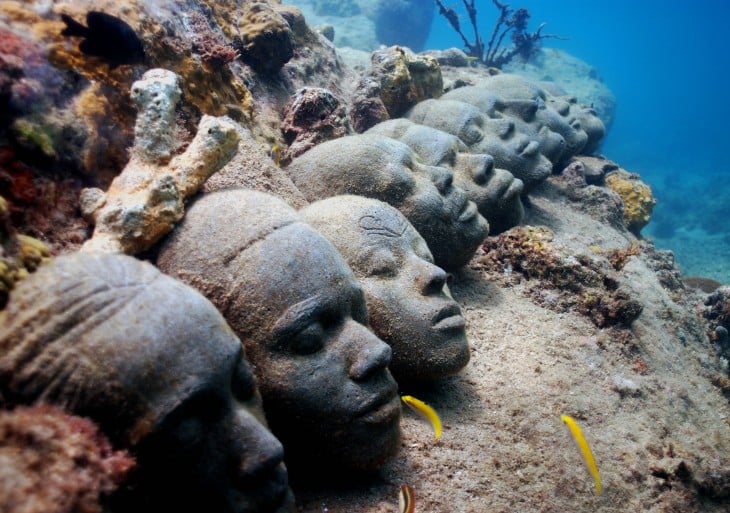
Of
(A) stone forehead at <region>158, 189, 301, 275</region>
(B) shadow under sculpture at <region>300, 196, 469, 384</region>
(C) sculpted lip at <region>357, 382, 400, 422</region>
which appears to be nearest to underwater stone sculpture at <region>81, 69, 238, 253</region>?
(A) stone forehead at <region>158, 189, 301, 275</region>

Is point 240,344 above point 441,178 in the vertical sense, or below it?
below

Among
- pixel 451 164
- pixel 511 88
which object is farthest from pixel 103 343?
pixel 511 88

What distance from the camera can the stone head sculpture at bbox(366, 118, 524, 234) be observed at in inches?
219

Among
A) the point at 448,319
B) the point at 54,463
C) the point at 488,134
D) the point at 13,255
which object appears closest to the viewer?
the point at 54,463

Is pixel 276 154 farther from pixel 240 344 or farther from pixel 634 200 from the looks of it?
pixel 634 200

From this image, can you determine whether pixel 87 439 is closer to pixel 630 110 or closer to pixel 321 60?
pixel 321 60

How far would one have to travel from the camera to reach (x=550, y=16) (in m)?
→ 124

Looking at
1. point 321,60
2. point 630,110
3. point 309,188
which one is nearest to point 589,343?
point 309,188

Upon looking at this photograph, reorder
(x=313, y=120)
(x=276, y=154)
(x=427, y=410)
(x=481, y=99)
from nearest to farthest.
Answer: (x=427, y=410) → (x=276, y=154) → (x=313, y=120) → (x=481, y=99)

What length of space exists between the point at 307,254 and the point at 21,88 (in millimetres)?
1963

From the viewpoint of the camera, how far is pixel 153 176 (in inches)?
115

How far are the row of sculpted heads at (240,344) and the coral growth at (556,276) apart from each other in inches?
93.9

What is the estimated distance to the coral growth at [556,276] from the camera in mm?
5461

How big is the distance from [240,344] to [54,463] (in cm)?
87
